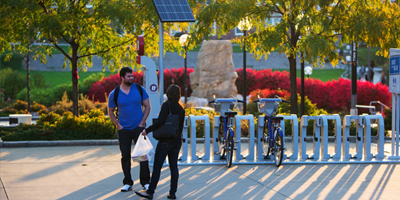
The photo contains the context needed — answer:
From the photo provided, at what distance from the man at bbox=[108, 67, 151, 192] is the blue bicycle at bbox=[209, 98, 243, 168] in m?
2.14

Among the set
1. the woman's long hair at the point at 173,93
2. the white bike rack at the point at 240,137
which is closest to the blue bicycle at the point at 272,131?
the white bike rack at the point at 240,137

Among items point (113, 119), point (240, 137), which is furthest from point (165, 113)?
point (240, 137)

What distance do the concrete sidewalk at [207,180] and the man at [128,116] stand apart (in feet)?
1.18

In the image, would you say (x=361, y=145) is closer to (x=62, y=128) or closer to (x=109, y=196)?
(x=109, y=196)

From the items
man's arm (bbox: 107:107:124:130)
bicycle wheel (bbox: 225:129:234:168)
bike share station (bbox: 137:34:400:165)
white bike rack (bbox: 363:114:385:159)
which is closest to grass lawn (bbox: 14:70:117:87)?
bike share station (bbox: 137:34:400:165)

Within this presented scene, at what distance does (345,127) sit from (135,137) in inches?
186

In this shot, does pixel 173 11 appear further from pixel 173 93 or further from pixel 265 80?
pixel 265 80

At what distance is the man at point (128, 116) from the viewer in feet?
20.1

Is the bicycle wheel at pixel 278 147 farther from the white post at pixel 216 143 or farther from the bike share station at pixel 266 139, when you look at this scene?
the white post at pixel 216 143

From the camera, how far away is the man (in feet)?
20.1

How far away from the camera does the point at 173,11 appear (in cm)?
820

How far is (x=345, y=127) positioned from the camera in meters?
8.90

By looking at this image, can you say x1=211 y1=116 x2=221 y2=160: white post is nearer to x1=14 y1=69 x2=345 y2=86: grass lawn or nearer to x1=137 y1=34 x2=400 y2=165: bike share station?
x1=137 y1=34 x2=400 y2=165: bike share station

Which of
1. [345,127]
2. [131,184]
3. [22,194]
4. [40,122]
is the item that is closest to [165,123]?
Answer: [131,184]
